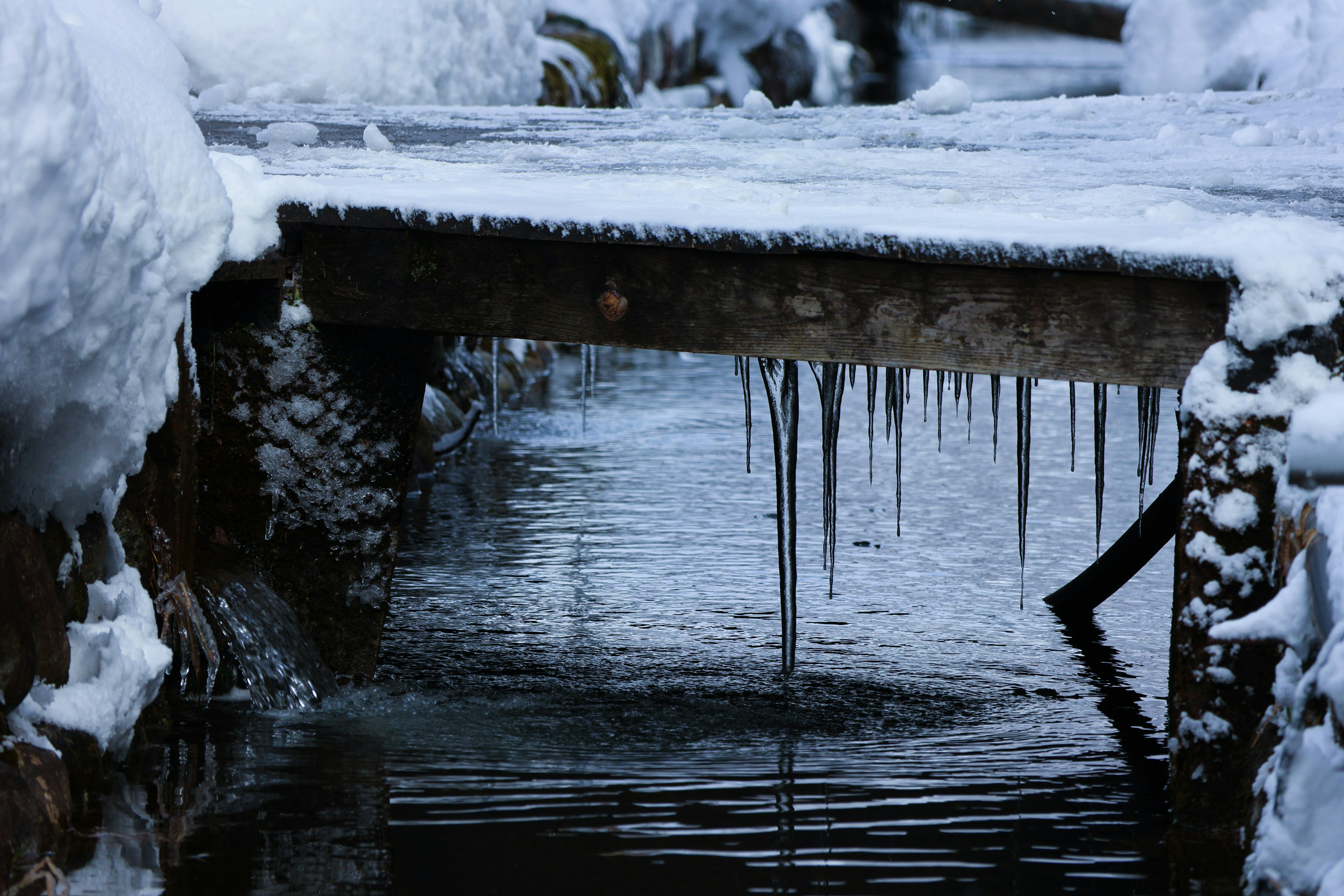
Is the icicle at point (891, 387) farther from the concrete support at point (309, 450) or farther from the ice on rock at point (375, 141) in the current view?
the ice on rock at point (375, 141)

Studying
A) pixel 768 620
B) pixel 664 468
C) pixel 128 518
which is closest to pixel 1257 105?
pixel 664 468

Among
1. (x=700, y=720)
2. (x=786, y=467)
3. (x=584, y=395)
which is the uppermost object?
(x=786, y=467)

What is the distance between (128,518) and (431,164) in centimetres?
147

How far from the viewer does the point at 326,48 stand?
24.5 feet

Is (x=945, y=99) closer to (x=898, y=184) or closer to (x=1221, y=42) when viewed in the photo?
(x=898, y=184)

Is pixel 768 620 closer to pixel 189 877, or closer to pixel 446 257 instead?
pixel 446 257

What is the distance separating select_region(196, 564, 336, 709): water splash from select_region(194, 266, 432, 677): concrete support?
68mm

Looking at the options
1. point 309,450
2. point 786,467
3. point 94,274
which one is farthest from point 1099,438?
point 94,274

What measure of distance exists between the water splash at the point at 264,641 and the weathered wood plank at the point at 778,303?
30.1 inches

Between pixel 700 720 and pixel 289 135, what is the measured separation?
243 cm

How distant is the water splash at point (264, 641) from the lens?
388 centimetres

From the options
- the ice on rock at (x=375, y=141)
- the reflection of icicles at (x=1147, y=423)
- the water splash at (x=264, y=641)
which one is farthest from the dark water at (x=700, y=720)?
the ice on rock at (x=375, y=141)

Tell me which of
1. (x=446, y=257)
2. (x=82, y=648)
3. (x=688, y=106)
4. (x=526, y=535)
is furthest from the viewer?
(x=688, y=106)

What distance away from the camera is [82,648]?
3037 mm
